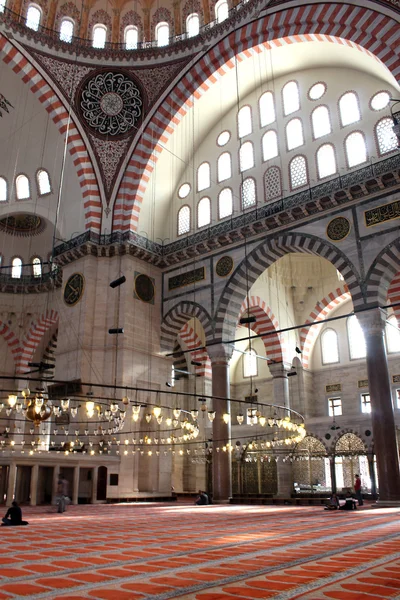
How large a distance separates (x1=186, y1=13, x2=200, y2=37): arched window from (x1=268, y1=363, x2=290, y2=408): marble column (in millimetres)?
10120

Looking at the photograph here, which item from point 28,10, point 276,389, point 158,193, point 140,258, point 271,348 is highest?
point 28,10

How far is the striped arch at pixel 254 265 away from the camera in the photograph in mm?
12680

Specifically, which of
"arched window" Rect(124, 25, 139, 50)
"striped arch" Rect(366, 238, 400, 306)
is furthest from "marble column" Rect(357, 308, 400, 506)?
"arched window" Rect(124, 25, 139, 50)

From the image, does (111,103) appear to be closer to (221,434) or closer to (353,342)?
(221,434)

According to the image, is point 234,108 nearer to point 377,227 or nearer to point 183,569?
point 377,227

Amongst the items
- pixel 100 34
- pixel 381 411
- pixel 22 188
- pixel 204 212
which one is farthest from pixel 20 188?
pixel 381 411

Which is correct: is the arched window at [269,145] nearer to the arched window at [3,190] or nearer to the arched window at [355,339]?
the arched window at [355,339]

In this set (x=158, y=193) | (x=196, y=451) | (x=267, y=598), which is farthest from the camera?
(x=196, y=451)

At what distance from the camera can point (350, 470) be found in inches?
625

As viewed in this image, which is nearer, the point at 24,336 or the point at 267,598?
the point at 267,598

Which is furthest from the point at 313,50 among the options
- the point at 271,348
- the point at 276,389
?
the point at 276,389

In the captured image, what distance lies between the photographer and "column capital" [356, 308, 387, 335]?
11047 millimetres

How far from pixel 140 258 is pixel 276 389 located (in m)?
5.75

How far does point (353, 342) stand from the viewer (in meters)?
18.1
